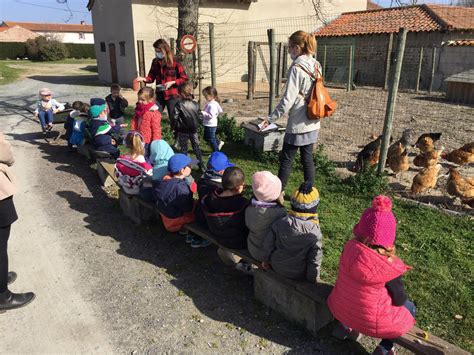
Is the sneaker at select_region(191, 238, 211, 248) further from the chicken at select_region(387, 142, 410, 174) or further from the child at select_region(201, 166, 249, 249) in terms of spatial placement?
the chicken at select_region(387, 142, 410, 174)

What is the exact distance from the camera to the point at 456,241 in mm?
4230

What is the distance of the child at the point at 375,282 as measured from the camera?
240cm

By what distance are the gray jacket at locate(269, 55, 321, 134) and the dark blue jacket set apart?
1365 mm

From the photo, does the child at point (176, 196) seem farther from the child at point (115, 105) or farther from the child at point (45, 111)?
the child at point (45, 111)

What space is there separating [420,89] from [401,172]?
47.8 feet

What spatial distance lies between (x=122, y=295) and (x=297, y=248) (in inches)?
63.8

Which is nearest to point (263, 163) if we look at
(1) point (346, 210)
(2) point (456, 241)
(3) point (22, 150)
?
(1) point (346, 210)

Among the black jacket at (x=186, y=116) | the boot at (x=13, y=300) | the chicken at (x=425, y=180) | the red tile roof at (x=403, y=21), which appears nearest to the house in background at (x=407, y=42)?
the red tile roof at (x=403, y=21)

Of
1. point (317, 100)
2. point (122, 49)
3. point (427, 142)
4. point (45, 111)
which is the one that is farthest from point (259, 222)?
point (122, 49)

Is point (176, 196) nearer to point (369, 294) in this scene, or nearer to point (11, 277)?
point (11, 277)

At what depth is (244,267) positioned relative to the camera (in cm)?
369

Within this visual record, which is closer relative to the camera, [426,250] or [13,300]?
[13,300]

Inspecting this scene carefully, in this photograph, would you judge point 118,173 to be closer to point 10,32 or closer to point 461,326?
point 461,326

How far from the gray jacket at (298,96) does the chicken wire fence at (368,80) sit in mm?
2491
